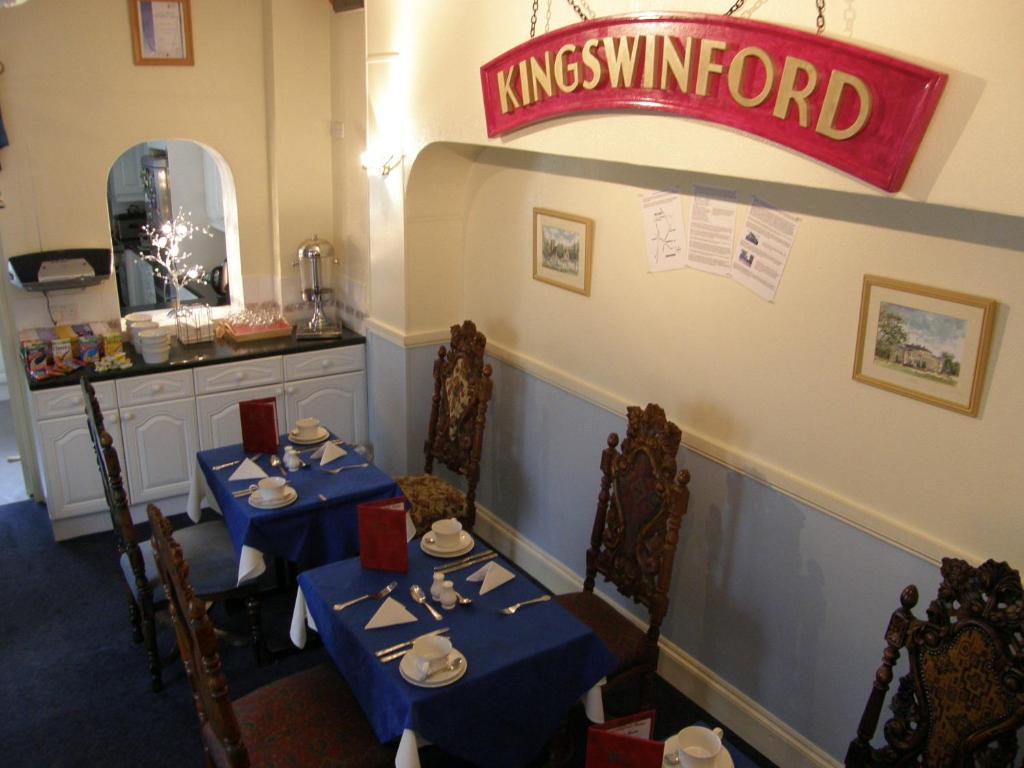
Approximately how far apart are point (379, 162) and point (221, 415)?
1.60 metres

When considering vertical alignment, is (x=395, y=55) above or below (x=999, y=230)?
above

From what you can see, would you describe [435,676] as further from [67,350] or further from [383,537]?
[67,350]

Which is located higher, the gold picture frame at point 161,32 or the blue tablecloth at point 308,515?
the gold picture frame at point 161,32

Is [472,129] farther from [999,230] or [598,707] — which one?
[598,707]

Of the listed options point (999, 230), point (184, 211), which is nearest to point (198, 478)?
point (999, 230)

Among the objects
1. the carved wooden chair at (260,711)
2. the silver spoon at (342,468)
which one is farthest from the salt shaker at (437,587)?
the silver spoon at (342,468)

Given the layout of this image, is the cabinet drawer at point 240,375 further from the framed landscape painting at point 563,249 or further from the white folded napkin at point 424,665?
the white folded napkin at point 424,665

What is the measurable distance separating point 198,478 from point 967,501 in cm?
303

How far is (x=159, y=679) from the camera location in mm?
3395

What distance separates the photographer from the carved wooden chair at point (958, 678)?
2010 mm

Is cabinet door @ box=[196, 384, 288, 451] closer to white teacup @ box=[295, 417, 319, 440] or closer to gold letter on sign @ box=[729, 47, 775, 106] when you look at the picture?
white teacup @ box=[295, 417, 319, 440]

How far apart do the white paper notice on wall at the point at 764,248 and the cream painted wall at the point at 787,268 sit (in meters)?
0.04

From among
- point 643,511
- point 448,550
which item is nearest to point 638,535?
point 643,511

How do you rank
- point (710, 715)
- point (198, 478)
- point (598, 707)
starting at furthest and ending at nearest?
point (198, 478) < point (710, 715) < point (598, 707)
